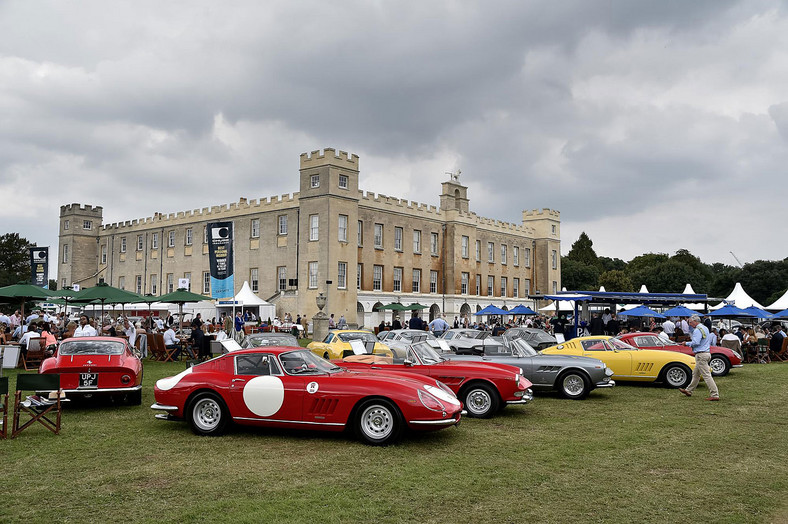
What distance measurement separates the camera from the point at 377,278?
179ft

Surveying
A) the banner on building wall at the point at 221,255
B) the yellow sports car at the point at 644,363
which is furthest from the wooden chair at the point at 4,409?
the banner on building wall at the point at 221,255

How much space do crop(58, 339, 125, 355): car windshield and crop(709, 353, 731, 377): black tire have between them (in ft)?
55.3

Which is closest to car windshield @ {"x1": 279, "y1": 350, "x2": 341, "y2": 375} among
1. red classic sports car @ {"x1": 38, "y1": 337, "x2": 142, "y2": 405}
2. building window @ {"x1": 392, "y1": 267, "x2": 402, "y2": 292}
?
red classic sports car @ {"x1": 38, "y1": 337, "x2": 142, "y2": 405}

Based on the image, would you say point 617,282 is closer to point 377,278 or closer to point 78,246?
point 377,278

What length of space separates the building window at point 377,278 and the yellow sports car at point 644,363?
123 ft

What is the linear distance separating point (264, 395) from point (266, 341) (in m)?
6.83

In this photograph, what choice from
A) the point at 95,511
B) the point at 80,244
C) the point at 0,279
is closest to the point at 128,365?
the point at 95,511

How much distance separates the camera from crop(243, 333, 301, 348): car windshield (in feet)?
53.4

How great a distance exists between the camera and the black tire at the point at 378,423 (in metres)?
9.15

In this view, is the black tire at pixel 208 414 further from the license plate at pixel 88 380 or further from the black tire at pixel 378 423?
the license plate at pixel 88 380

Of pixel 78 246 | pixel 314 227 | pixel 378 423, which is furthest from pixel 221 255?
pixel 78 246

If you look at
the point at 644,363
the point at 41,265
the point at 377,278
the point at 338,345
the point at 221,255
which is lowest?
the point at 644,363

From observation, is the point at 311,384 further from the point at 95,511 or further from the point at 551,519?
the point at 551,519

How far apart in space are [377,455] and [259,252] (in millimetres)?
46689
